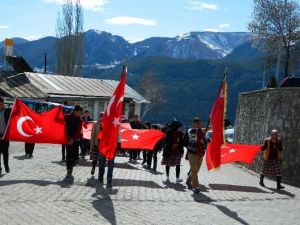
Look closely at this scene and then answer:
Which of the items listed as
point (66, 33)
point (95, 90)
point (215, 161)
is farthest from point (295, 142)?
point (66, 33)

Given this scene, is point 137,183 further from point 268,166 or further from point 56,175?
point 268,166

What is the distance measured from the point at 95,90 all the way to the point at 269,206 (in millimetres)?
37135

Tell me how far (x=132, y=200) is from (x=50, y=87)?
1260 inches

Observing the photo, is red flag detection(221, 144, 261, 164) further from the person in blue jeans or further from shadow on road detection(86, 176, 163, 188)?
the person in blue jeans

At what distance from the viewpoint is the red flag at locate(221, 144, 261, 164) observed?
16047 millimetres

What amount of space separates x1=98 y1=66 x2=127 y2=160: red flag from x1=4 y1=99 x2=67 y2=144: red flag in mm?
1594

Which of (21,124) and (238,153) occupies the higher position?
(21,124)

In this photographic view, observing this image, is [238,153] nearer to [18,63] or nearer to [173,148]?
[173,148]

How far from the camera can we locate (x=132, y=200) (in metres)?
11.0

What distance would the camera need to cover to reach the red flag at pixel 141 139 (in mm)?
17153

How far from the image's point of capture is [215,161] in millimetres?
13398

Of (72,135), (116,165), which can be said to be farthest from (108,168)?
(116,165)

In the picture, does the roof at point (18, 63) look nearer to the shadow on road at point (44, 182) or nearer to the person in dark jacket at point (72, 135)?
the person in dark jacket at point (72, 135)

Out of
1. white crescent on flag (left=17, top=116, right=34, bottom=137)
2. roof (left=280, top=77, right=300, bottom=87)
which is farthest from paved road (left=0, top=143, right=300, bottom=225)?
roof (left=280, top=77, right=300, bottom=87)
